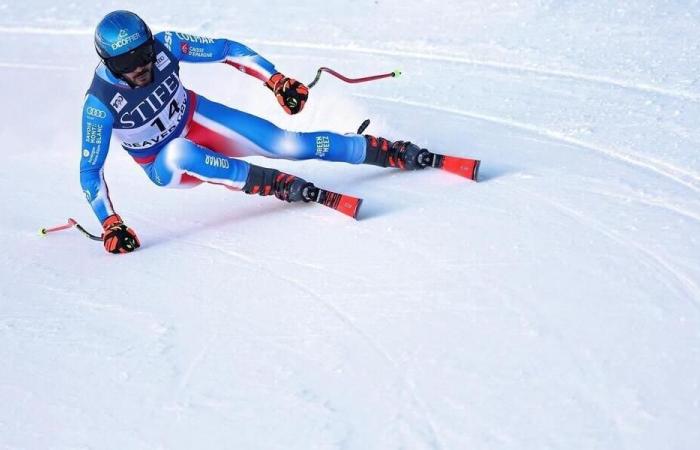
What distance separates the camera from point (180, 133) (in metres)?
4.84

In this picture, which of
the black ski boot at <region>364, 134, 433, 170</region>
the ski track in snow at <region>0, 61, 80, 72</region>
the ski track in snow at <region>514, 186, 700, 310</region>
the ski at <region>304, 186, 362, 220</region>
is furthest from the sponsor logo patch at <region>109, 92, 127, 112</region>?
the ski track in snow at <region>0, 61, 80, 72</region>

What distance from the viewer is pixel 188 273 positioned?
14.2 ft

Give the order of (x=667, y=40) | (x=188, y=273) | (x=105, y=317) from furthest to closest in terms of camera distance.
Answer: (x=667, y=40) → (x=188, y=273) → (x=105, y=317)

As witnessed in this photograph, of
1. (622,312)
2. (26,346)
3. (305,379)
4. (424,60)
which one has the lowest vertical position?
(26,346)

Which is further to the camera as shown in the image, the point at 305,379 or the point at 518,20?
the point at 518,20

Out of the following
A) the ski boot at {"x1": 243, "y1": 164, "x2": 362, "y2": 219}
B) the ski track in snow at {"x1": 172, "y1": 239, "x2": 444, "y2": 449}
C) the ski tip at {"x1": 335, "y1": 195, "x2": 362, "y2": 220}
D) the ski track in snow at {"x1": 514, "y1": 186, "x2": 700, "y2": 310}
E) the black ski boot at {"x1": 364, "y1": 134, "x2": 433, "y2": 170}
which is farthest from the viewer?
the black ski boot at {"x1": 364, "y1": 134, "x2": 433, "y2": 170}

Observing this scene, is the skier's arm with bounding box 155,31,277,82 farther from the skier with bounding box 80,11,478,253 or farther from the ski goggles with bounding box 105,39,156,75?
the ski goggles with bounding box 105,39,156,75

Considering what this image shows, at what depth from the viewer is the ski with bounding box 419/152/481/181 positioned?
4.78 metres

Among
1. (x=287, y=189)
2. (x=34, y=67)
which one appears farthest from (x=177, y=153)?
(x=34, y=67)

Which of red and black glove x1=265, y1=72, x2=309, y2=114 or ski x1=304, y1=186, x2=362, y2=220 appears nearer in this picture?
ski x1=304, y1=186, x2=362, y2=220

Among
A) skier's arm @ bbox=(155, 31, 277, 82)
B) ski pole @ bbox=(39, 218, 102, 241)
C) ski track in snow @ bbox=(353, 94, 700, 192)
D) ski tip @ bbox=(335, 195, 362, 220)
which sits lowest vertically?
ski pole @ bbox=(39, 218, 102, 241)

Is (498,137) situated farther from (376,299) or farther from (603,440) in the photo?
(603,440)

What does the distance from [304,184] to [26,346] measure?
1.51 meters

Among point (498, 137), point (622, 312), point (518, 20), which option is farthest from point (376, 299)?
point (518, 20)
